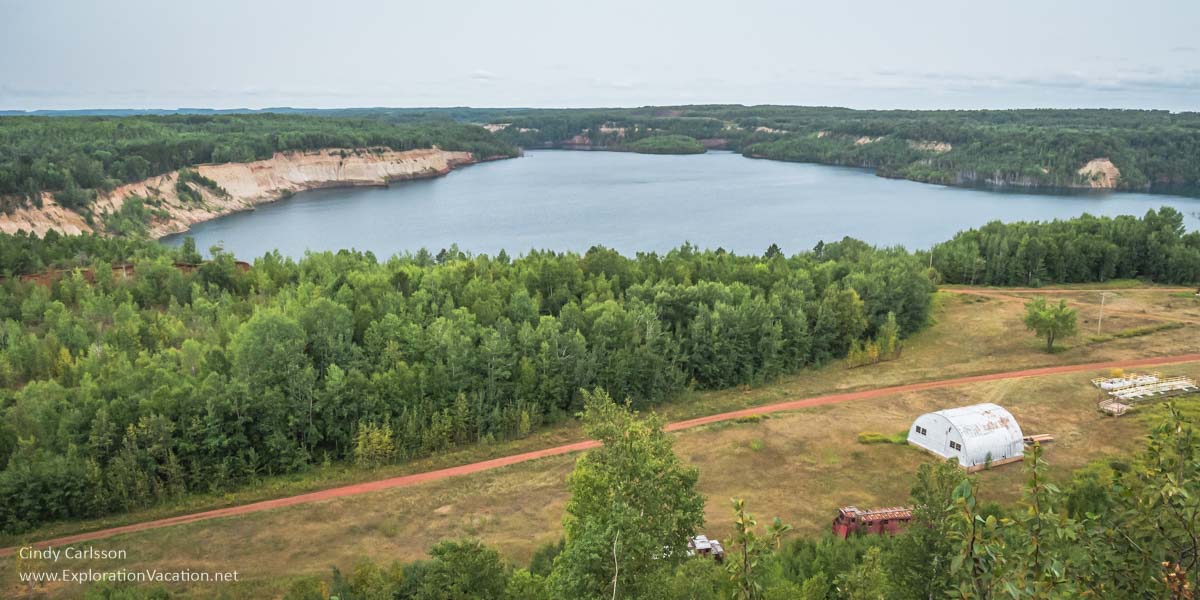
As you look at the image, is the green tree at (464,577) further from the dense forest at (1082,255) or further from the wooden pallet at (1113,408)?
the dense forest at (1082,255)

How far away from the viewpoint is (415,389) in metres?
30.9

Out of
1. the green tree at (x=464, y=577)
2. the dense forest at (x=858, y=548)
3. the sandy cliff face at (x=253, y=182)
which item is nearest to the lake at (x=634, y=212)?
the sandy cliff face at (x=253, y=182)

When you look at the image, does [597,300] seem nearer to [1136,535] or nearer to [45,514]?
[45,514]

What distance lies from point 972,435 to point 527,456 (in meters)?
15.3

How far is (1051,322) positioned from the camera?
127 feet

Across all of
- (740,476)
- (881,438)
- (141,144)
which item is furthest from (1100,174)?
(141,144)

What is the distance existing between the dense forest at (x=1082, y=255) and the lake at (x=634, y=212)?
18051 mm

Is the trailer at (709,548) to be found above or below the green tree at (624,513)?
below

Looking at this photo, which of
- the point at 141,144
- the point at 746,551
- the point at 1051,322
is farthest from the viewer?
the point at 141,144

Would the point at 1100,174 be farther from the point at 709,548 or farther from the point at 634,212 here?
the point at 709,548

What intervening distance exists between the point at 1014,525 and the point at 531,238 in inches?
2885

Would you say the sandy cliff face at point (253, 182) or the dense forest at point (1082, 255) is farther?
the sandy cliff face at point (253, 182)

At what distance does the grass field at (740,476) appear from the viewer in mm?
22594

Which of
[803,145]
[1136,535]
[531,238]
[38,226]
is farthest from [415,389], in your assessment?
[803,145]
